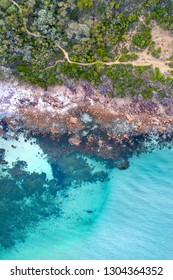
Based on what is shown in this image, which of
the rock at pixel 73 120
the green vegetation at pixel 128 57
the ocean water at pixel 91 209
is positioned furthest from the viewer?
the rock at pixel 73 120

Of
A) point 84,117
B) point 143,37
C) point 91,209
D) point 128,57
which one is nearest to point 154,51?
point 143,37

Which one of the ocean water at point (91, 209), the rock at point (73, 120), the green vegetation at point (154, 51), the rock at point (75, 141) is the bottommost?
the ocean water at point (91, 209)

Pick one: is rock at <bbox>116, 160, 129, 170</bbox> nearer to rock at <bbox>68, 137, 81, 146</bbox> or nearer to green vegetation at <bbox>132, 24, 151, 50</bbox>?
rock at <bbox>68, 137, 81, 146</bbox>

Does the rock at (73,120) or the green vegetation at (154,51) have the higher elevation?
the green vegetation at (154,51)

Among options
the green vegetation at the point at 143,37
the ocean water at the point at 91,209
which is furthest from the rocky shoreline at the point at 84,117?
the green vegetation at the point at 143,37

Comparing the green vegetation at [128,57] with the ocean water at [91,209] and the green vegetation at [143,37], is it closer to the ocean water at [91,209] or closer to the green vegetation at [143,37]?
the green vegetation at [143,37]

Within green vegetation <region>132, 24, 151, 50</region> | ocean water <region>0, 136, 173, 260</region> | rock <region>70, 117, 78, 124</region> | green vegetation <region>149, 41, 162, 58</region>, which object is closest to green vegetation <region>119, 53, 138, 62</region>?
green vegetation <region>132, 24, 151, 50</region>

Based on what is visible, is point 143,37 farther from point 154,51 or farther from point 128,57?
point 128,57

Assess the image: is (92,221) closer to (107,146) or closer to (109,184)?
(109,184)
